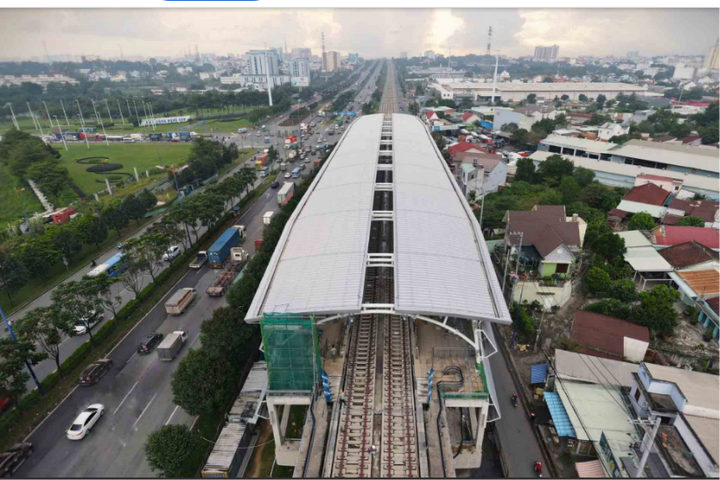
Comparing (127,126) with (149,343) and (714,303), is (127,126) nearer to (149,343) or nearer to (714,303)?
(149,343)

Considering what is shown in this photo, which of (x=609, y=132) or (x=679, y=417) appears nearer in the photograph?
(x=679, y=417)

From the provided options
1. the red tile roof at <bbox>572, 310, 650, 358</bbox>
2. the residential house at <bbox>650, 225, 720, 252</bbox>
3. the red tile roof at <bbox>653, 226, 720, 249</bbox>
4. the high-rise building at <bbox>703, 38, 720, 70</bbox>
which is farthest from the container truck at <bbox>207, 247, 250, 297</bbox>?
the high-rise building at <bbox>703, 38, 720, 70</bbox>

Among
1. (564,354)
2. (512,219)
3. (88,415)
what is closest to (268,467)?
(88,415)

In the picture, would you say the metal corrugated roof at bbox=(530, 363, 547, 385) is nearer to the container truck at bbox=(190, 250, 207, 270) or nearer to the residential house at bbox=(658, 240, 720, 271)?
the residential house at bbox=(658, 240, 720, 271)

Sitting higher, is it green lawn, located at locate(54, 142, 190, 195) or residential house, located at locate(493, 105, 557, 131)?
residential house, located at locate(493, 105, 557, 131)

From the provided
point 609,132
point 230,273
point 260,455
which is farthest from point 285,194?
point 609,132

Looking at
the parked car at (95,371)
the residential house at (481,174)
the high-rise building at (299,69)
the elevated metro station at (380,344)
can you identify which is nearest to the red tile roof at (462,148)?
the residential house at (481,174)
